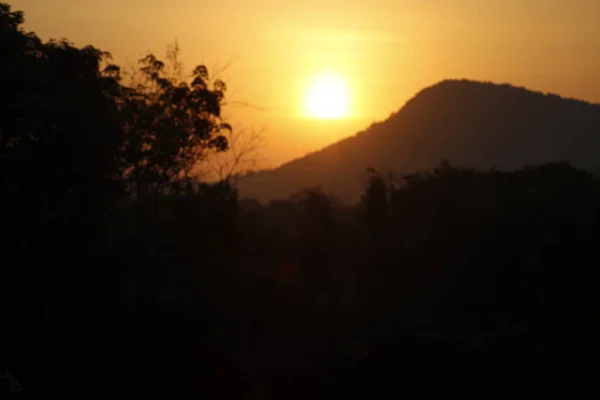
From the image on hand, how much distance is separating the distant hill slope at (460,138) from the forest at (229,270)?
79.5 meters

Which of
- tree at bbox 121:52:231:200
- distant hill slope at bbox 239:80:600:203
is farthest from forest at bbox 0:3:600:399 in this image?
distant hill slope at bbox 239:80:600:203

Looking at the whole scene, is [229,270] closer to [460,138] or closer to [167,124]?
[167,124]

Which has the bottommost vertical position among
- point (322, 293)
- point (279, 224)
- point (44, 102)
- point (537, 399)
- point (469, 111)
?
point (537, 399)

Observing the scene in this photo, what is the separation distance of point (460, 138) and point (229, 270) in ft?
366

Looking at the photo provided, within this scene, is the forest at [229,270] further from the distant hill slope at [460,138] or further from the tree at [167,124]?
the distant hill slope at [460,138]

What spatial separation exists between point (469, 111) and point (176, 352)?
126213 millimetres

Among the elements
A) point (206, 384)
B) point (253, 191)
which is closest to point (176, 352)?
point (206, 384)

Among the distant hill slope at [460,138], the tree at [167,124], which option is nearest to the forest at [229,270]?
the tree at [167,124]

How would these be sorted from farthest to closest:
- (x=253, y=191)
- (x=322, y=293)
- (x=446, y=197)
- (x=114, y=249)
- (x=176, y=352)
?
(x=253, y=191) → (x=446, y=197) → (x=322, y=293) → (x=114, y=249) → (x=176, y=352)

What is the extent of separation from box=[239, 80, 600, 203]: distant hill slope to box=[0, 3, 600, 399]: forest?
79.5 m

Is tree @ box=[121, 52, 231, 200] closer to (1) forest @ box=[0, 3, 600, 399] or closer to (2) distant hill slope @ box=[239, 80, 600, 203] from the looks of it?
(1) forest @ box=[0, 3, 600, 399]

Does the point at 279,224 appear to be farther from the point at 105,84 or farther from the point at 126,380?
the point at 126,380

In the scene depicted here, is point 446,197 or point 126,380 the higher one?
point 446,197

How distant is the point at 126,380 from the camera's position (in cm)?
1986
